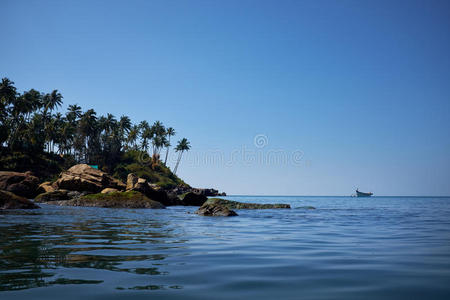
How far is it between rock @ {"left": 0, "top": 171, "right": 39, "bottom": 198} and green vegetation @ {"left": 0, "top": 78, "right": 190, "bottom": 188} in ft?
102

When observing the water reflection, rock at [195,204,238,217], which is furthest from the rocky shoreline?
the water reflection

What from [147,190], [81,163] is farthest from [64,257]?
[81,163]

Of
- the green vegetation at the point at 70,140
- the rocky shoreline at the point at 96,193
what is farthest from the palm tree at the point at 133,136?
the rocky shoreline at the point at 96,193

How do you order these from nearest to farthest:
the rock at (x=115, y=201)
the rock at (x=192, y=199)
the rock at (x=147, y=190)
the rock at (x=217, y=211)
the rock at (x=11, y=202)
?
1. the rock at (x=11, y=202)
2. the rock at (x=217, y=211)
3. the rock at (x=115, y=201)
4. the rock at (x=147, y=190)
5. the rock at (x=192, y=199)

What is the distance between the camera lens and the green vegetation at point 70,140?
2739 inches

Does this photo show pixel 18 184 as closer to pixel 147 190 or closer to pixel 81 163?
pixel 147 190

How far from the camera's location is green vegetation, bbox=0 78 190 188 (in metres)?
69.6

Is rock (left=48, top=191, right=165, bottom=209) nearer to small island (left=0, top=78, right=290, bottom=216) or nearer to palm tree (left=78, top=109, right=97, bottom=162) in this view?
small island (left=0, top=78, right=290, bottom=216)

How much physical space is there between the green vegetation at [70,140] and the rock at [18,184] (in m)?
31.0

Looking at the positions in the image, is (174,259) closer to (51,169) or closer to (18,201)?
(18,201)

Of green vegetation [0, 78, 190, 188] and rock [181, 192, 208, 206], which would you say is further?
green vegetation [0, 78, 190, 188]

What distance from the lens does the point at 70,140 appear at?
287 feet

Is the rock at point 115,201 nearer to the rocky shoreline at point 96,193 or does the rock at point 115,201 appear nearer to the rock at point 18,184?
the rocky shoreline at point 96,193

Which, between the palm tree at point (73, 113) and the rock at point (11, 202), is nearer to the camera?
the rock at point (11, 202)
